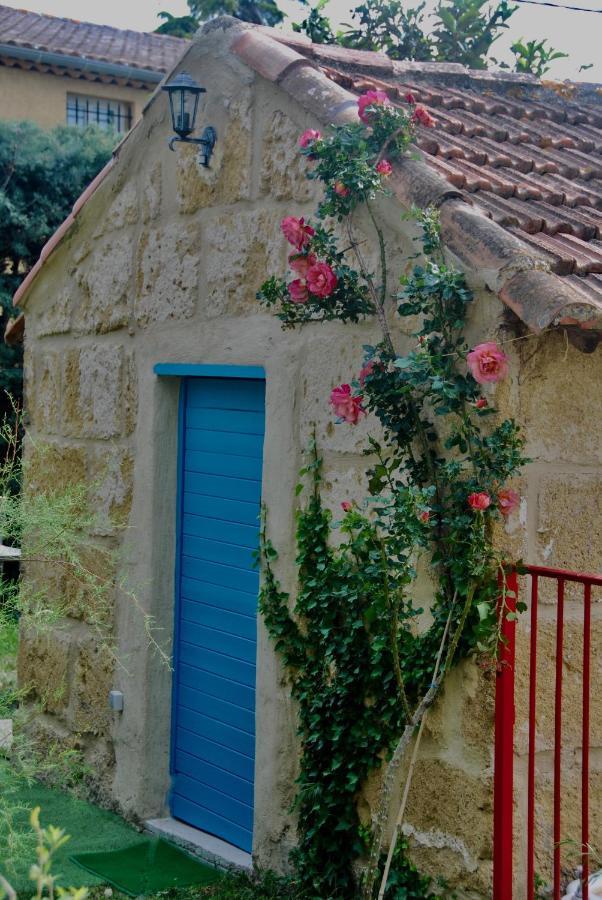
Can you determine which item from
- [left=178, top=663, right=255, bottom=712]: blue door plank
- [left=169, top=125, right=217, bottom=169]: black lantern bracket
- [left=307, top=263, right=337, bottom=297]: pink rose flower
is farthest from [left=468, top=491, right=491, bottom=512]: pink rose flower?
[left=169, top=125, right=217, bottom=169]: black lantern bracket

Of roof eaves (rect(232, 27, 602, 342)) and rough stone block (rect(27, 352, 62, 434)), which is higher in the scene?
roof eaves (rect(232, 27, 602, 342))

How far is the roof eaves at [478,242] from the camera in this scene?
3.70m

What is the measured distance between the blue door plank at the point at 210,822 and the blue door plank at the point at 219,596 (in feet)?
3.32

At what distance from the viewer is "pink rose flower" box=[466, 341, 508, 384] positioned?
3779 millimetres

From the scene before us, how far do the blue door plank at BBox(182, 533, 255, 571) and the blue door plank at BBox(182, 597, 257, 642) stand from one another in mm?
233

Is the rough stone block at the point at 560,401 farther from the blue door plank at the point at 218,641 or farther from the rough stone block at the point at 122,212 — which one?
the rough stone block at the point at 122,212

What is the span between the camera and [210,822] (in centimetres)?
591

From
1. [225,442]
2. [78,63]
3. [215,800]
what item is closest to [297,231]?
[225,442]

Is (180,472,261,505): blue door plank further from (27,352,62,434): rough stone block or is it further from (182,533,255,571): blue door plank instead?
(27,352,62,434): rough stone block

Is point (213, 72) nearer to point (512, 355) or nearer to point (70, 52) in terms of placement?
point (512, 355)

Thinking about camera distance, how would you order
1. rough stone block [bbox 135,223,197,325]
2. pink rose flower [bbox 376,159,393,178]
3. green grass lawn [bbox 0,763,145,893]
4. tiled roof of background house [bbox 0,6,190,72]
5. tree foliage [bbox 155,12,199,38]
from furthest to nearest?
1. tree foliage [bbox 155,12,199,38]
2. tiled roof of background house [bbox 0,6,190,72]
3. rough stone block [bbox 135,223,197,325]
4. green grass lawn [bbox 0,763,145,893]
5. pink rose flower [bbox 376,159,393,178]

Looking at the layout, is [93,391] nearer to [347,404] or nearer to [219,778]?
[219,778]

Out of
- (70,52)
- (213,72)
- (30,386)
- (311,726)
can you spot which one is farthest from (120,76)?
(311,726)

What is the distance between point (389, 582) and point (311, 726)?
930 millimetres
